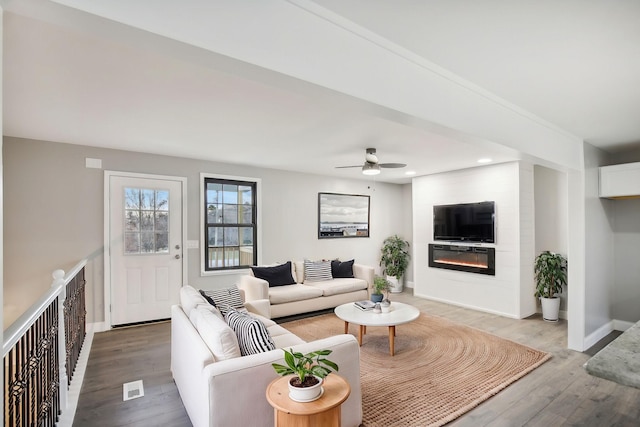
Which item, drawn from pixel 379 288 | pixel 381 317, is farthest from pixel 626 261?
pixel 381 317

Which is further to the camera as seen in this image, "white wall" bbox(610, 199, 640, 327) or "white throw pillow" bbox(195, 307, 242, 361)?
"white wall" bbox(610, 199, 640, 327)

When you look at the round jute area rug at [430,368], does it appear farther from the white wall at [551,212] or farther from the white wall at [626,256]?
the white wall at [551,212]

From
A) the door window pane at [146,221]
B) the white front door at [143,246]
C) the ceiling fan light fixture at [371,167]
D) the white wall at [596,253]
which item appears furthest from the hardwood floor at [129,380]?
the white wall at [596,253]

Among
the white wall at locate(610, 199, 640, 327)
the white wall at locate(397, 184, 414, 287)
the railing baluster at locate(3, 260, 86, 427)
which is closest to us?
the railing baluster at locate(3, 260, 86, 427)

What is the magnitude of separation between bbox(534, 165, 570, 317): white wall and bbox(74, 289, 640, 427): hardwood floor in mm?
1704

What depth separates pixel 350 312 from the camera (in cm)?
392

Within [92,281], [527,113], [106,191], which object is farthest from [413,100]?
[92,281]

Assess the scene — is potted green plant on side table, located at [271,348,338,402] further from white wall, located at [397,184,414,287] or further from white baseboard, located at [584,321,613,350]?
white wall, located at [397,184,414,287]

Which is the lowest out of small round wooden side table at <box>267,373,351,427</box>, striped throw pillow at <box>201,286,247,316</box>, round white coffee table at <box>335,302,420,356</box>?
round white coffee table at <box>335,302,420,356</box>

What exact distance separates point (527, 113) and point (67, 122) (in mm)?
4380

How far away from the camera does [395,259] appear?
23.3ft

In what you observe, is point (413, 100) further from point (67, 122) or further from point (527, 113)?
point (67, 122)

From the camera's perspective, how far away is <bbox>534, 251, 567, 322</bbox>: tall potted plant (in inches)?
187

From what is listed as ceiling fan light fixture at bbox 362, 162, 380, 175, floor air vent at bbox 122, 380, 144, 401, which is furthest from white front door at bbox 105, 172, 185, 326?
ceiling fan light fixture at bbox 362, 162, 380, 175
